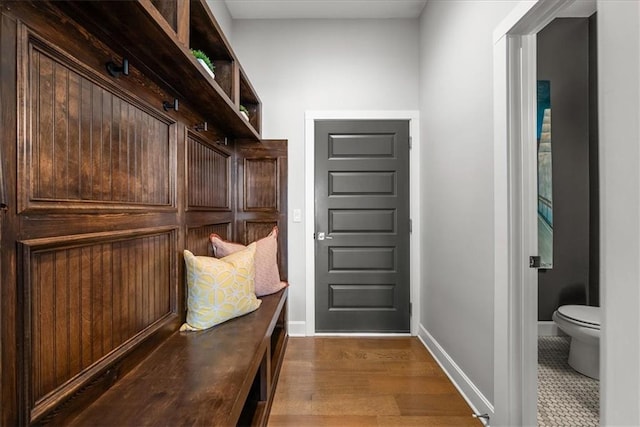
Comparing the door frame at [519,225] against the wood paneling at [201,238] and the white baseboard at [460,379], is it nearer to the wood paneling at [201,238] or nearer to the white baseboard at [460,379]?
the white baseboard at [460,379]

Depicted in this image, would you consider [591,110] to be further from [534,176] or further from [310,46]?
[310,46]

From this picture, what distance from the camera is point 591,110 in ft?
9.52

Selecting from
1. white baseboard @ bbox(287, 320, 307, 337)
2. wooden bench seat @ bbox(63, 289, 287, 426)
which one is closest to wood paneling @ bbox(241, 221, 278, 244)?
white baseboard @ bbox(287, 320, 307, 337)


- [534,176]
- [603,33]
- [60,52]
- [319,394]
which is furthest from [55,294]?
[534,176]

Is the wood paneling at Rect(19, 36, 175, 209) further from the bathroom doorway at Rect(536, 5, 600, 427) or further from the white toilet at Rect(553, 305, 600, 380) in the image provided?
the bathroom doorway at Rect(536, 5, 600, 427)

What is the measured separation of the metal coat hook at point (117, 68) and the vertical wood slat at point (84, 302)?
0.63m

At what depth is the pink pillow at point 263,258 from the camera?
2.35 metres

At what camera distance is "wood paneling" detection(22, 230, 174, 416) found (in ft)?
2.95

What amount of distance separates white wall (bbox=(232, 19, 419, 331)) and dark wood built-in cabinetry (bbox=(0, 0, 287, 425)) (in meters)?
1.18

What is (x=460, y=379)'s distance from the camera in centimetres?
209

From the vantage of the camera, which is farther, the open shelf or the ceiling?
the ceiling

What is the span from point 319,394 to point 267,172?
1.88 metres

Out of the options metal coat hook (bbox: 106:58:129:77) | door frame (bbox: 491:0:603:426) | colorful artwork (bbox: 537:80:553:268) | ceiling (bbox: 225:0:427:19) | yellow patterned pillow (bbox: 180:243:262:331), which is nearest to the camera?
metal coat hook (bbox: 106:58:129:77)

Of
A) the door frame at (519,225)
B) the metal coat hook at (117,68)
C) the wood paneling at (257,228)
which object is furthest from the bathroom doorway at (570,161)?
the metal coat hook at (117,68)
